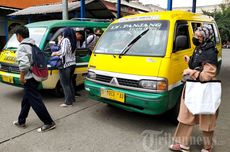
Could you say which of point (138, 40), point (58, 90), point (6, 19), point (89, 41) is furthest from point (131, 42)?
point (6, 19)

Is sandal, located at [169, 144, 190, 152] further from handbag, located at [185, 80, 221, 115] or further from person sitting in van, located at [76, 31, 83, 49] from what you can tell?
person sitting in van, located at [76, 31, 83, 49]

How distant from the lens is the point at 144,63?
4223 millimetres

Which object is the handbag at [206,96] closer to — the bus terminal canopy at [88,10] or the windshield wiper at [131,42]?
the windshield wiper at [131,42]

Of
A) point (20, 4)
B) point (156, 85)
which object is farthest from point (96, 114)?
point (20, 4)

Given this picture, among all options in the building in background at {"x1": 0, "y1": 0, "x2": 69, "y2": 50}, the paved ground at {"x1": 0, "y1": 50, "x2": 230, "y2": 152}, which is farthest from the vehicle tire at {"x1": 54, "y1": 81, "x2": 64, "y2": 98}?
the building in background at {"x1": 0, "y1": 0, "x2": 69, "y2": 50}

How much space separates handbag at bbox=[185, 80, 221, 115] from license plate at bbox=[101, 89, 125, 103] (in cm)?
128

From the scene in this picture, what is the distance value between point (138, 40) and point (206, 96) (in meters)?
1.94

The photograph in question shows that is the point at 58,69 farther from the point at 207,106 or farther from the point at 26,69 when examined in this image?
the point at 207,106

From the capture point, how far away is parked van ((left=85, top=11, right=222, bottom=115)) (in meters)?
4.00

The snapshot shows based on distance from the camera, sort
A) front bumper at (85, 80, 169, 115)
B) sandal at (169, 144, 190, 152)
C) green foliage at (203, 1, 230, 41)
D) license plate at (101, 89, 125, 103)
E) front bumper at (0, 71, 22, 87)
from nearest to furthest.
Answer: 1. sandal at (169, 144, 190, 152)
2. front bumper at (85, 80, 169, 115)
3. license plate at (101, 89, 125, 103)
4. front bumper at (0, 71, 22, 87)
5. green foliage at (203, 1, 230, 41)

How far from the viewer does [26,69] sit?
13.2 feet

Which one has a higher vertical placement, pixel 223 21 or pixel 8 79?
pixel 223 21

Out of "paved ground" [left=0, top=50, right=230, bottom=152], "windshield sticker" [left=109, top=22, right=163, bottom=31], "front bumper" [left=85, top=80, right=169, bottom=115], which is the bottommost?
"paved ground" [left=0, top=50, right=230, bottom=152]

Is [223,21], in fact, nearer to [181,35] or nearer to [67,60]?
[181,35]
